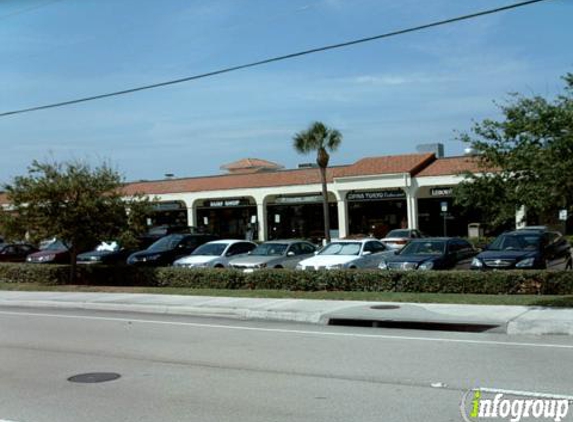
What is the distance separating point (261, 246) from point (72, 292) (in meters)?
6.44

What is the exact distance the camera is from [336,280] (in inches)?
732

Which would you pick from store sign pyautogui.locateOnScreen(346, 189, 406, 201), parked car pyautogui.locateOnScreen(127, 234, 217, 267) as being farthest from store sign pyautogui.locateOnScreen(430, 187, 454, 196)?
parked car pyautogui.locateOnScreen(127, 234, 217, 267)

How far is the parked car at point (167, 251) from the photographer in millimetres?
27047

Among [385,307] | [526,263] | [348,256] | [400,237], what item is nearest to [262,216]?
[400,237]

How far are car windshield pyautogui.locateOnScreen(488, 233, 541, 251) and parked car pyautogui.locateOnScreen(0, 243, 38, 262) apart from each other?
79.8ft

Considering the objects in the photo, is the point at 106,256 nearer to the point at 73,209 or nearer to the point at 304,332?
the point at 73,209

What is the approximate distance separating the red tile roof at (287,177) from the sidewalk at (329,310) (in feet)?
85.4

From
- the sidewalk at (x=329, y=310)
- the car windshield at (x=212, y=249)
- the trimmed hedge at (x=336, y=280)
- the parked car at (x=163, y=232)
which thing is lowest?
the sidewalk at (x=329, y=310)

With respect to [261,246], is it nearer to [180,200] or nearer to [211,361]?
[211,361]

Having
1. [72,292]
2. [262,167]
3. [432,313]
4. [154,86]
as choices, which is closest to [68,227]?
[72,292]

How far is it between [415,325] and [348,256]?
8.47m

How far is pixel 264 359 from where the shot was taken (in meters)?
9.88

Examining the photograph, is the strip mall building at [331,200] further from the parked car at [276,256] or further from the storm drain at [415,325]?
the storm drain at [415,325]

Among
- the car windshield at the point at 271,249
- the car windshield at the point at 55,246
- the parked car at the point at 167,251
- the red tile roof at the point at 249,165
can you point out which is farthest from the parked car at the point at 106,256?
the red tile roof at the point at 249,165
